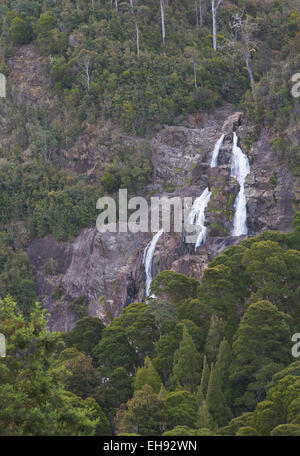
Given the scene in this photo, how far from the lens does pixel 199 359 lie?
1822 inches

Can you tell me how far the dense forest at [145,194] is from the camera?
122 ft

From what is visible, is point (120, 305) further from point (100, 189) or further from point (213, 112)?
point (213, 112)

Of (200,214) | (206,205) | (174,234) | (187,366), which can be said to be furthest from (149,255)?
(187,366)

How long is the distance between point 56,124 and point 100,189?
11.7 m

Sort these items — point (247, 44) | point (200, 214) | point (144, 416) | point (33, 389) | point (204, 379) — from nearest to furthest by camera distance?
point (33, 389) < point (144, 416) < point (204, 379) < point (200, 214) < point (247, 44)

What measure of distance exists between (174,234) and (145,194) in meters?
11.9

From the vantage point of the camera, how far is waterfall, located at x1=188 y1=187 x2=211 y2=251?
2509 inches

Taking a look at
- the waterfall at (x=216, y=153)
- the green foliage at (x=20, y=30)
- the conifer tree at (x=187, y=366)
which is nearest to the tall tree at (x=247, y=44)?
the waterfall at (x=216, y=153)

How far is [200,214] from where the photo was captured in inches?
2623

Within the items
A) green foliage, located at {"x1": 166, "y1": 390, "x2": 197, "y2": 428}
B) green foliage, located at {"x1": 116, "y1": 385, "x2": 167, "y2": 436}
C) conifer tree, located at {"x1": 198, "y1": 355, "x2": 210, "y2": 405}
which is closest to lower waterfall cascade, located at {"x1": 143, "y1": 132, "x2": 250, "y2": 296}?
conifer tree, located at {"x1": 198, "y1": 355, "x2": 210, "y2": 405}

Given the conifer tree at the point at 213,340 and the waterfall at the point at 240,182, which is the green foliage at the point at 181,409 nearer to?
the conifer tree at the point at 213,340

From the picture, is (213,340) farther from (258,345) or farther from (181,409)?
(181,409)
